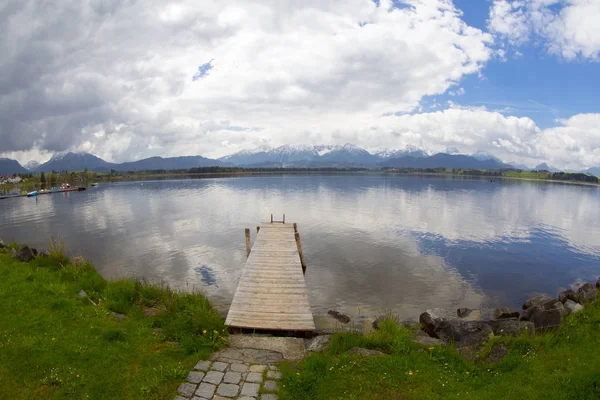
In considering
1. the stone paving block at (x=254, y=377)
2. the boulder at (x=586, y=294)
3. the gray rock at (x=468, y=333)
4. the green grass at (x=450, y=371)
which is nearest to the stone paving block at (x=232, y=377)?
the stone paving block at (x=254, y=377)

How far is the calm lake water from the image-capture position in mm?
Result: 24969

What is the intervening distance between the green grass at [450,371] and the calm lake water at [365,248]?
1131 cm

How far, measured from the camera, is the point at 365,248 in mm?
36312

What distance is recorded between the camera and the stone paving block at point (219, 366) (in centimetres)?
906

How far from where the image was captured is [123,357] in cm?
930

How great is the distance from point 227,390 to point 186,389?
1.05 metres

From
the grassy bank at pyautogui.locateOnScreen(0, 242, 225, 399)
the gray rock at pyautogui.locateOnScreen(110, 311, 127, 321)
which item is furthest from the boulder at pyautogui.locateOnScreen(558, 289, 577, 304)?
the gray rock at pyautogui.locateOnScreen(110, 311, 127, 321)

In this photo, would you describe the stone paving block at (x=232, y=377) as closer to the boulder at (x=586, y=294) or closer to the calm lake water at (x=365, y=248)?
the calm lake water at (x=365, y=248)

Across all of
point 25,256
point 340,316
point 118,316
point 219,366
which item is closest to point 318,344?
point 219,366

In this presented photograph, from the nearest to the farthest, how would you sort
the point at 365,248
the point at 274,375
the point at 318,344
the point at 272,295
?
the point at 274,375 → the point at 318,344 → the point at 272,295 → the point at 365,248

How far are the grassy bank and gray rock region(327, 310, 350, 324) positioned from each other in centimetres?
961

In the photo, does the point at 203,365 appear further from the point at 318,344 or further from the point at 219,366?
the point at 318,344

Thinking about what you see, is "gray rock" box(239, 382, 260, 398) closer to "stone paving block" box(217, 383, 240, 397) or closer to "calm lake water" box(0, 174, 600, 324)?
"stone paving block" box(217, 383, 240, 397)

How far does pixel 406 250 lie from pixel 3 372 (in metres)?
34.1
